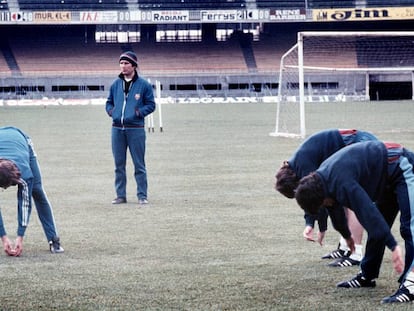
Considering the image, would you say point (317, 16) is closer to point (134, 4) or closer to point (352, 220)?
point (134, 4)

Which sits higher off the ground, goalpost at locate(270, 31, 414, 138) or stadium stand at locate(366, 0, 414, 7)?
stadium stand at locate(366, 0, 414, 7)

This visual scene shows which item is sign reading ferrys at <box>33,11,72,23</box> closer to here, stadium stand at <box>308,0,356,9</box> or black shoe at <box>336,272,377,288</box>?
stadium stand at <box>308,0,356,9</box>

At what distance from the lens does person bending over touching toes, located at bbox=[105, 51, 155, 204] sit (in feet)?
42.1

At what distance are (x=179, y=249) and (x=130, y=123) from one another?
4117 mm

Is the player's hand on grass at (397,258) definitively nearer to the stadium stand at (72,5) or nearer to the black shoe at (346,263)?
the black shoe at (346,263)

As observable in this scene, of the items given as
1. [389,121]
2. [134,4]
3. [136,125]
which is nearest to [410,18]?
[134,4]

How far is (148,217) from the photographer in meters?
11.6

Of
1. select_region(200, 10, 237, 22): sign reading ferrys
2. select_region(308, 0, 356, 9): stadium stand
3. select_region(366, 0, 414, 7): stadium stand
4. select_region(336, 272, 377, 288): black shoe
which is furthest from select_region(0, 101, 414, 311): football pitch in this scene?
select_region(366, 0, 414, 7): stadium stand

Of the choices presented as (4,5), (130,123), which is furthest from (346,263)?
(4,5)

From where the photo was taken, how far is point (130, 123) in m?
12.9

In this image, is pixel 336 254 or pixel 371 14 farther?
pixel 371 14

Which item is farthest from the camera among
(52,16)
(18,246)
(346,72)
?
(52,16)

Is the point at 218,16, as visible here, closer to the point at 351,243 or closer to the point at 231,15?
the point at 231,15

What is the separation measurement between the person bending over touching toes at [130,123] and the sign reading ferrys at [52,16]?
174 ft
